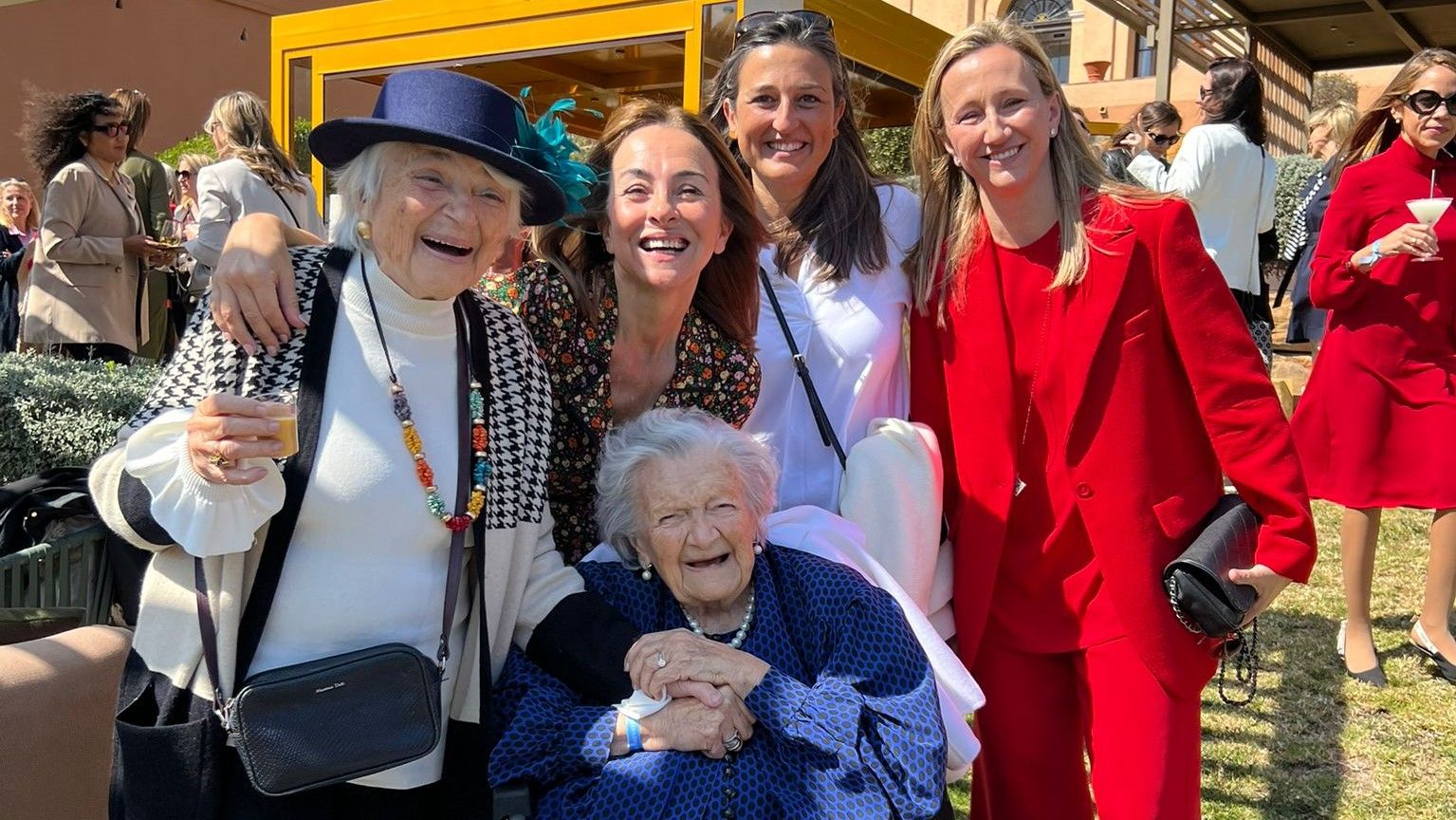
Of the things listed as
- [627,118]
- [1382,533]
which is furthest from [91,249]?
[1382,533]

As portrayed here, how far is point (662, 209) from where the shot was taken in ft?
8.06

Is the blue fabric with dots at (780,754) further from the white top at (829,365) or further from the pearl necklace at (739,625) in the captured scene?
the white top at (829,365)

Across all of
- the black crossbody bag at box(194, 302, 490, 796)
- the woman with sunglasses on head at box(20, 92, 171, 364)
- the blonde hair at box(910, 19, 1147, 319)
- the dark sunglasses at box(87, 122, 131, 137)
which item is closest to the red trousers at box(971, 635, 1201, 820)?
the blonde hair at box(910, 19, 1147, 319)

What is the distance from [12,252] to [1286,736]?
8365mm

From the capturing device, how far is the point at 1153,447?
2447mm

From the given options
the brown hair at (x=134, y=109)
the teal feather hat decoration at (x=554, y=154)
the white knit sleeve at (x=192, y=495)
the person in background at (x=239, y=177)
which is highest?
the brown hair at (x=134, y=109)

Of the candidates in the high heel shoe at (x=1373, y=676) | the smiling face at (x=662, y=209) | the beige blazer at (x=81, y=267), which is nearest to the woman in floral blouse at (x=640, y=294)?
the smiling face at (x=662, y=209)

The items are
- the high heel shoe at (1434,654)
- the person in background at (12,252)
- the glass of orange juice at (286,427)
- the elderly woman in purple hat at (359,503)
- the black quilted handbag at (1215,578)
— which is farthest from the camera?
the person in background at (12,252)

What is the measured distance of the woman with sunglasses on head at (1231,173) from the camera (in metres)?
5.79

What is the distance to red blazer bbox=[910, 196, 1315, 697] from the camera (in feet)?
7.77

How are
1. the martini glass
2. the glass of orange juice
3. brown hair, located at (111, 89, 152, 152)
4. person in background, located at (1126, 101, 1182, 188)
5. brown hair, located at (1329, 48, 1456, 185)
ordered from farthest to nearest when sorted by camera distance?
person in background, located at (1126, 101, 1182, 188)
brown hair, located at (111, 89, 152, 152)
brown hair, located at (1329, 48, 1456, 185)
the martini glass
the glass of orange juice

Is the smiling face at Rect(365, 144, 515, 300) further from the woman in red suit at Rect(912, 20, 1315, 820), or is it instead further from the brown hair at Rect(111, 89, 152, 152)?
the brown hair at Rect(111, 89, 152, 152)

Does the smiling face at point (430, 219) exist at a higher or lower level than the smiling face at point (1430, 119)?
lower

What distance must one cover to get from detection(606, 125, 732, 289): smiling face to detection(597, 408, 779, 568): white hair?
1.00ft
